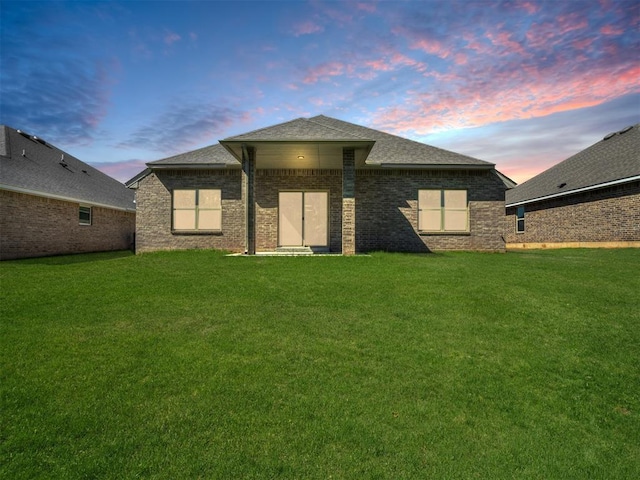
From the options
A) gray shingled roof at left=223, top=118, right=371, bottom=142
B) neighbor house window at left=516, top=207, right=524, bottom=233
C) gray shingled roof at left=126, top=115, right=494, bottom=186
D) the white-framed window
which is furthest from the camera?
neighbor house window at left=516, top=207, right=524, bottom=233

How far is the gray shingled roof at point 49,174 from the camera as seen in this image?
17.7 meters

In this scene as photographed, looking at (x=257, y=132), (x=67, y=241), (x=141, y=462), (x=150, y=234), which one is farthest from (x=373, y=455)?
(x=67, y=241)

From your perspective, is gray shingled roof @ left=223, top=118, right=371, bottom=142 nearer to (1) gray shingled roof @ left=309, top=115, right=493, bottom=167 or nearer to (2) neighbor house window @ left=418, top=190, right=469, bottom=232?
(1) gray shingled roof @ left=309, top=115, right=493, bottom=167

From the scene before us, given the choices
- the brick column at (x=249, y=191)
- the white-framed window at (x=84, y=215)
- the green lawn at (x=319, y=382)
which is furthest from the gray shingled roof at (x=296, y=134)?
the white-framed window at (x=84, y=215)

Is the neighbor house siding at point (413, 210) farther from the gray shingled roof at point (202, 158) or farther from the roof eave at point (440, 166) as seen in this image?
the gray shingled roof at point (202, 158)

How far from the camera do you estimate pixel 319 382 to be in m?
4.64

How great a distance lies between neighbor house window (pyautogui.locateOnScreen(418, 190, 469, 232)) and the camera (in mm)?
17219

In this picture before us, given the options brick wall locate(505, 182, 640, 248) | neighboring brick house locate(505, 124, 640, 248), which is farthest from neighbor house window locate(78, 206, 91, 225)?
brick wall locate(505, 182, 640, 248)

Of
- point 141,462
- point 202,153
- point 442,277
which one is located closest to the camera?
point 141,462

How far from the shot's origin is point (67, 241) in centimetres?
1994

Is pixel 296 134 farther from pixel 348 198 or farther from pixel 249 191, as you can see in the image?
pixel 348 198

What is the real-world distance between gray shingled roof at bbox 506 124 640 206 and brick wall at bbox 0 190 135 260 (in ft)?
90.8

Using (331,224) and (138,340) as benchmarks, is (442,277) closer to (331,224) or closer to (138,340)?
(138,340)

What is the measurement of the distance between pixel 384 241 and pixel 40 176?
57.8 feet
